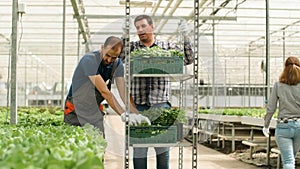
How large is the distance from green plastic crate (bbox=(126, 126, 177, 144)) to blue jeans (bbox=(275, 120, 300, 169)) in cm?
155

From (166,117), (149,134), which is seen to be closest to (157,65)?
(166,117)

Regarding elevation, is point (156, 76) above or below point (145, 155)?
above

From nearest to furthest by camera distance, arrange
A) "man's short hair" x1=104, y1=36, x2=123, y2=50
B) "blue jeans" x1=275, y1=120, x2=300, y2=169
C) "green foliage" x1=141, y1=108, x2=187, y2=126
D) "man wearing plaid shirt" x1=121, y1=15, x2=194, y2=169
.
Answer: "green foliage" x1=141, y1=108, x2=187, y2=126, "man's short hair" x1=104, y1=36, x2=123, y2=50, "man wearing plaid shirt" x1=121, y1=15, x2=194, y2=169, "blue jeans" x1=275, y1=120, x2=300, y2=169

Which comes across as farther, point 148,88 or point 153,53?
point 148,88

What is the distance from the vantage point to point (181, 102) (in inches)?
160

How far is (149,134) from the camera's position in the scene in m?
3.11

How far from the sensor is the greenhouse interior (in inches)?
94.8

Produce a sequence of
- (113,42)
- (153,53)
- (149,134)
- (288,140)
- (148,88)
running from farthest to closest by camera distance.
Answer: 1. (288,140)
2. (148,88)
3. (113,42)
4. (153,53)
5. (149,134)

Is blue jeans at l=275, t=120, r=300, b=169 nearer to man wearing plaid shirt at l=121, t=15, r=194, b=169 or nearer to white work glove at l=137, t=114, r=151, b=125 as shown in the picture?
man wearing plaid shirt at l=121, t=15, r=194, b=169

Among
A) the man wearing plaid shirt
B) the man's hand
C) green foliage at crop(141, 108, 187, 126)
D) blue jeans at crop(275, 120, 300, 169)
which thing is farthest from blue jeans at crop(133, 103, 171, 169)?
blue jeans at crop(275, 120, 300, 169)

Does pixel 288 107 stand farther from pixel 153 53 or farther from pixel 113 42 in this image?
pixel 113 42

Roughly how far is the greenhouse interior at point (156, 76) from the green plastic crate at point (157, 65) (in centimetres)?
3

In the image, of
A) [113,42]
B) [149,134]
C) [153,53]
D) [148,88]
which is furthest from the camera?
[148,88]

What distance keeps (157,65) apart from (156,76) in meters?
0.08
